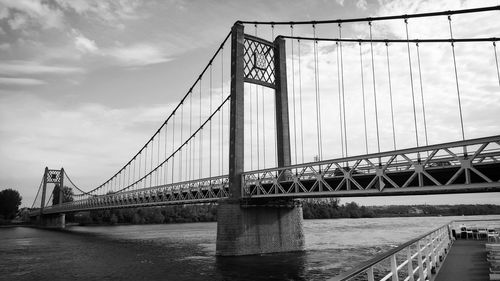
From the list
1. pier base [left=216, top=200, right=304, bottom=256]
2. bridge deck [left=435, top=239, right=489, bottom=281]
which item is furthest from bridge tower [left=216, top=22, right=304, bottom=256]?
bridge deck [left=435, top=239, right=489, bottom=281]

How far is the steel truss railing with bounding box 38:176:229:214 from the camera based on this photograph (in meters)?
39.8

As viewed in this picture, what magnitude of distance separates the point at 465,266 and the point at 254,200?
2481 cm

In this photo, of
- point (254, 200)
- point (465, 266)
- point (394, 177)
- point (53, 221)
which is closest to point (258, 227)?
point (254, 200)

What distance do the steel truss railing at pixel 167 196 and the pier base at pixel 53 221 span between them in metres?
26.9

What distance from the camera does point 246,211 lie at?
3491 centimetres

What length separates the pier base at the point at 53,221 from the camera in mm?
119275

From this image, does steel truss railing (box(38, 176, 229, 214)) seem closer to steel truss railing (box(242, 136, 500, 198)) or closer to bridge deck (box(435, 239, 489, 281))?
steel truss railing (box(242, 136, 500, 198))

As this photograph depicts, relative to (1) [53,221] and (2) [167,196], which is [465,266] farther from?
(1) [53,221]

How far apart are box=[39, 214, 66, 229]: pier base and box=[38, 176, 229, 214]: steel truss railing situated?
2685cm

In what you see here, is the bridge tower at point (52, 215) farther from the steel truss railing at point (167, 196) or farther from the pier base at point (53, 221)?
the steel truss railing at point (167, 196)

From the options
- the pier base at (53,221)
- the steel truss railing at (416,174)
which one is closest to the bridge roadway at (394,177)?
the steel truss railing at (416,174)

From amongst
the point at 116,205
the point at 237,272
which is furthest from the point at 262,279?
the point at 116,205

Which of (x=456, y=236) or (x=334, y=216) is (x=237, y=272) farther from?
(x=334, y=216)

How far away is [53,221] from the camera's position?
122 metres
